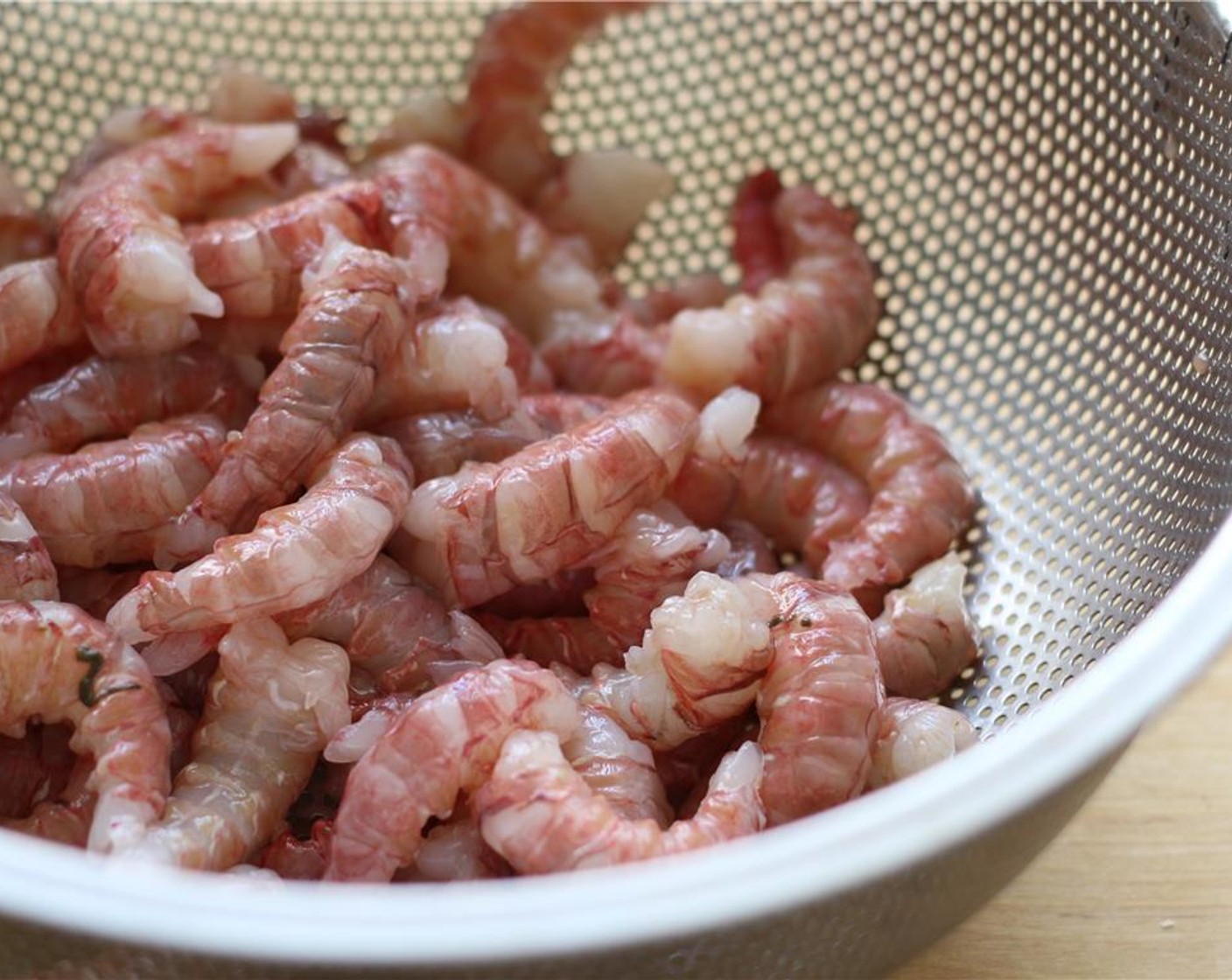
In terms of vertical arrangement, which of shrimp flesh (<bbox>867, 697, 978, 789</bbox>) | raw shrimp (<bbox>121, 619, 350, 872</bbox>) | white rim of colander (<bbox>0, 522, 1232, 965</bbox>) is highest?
white rim of colander (<bbox>0, 522, 1232, 965</bbox>)

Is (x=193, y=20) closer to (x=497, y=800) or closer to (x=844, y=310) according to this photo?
(x=844, y=310)

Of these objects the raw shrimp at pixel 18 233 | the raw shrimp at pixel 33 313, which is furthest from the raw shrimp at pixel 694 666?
the raw shrimp at pixel 18 233

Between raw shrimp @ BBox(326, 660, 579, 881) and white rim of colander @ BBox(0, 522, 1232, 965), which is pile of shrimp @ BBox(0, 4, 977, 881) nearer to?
raw shrimp @ BBox(326, 660, 579, 881)

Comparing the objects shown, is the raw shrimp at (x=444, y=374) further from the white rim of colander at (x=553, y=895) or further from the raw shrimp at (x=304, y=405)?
the white rim of colander at (x=553, y=895)

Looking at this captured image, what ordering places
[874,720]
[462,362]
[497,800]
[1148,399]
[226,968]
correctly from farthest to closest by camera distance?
1. [1148,399]
2. [462,362]
3. [874,720]
4. [497,800]
5. [226,968]

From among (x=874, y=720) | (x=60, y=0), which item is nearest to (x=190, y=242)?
(x=60, y=0)

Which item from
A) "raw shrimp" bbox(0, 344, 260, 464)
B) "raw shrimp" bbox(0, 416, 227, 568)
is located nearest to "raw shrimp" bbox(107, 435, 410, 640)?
"raw shrimp" bbox(0, 416, 227, 568)
